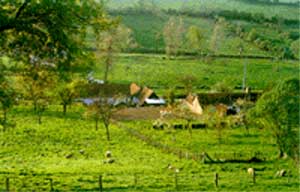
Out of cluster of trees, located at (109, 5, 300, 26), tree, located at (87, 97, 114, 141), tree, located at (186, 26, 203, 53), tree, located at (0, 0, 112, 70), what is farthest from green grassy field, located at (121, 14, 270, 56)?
tree, located at (0, 0, 112, 70)

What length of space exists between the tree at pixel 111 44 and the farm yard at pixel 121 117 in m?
0.49

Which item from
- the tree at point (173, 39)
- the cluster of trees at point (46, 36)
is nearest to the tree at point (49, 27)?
the cluster of trees at point (46, 36)

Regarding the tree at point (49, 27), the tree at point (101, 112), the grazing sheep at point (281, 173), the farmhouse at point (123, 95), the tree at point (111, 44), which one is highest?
the tree at point (111, 44)

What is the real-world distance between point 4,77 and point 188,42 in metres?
111

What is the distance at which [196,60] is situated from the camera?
366 feet

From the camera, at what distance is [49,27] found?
17547mm

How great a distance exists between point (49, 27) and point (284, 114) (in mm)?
25654

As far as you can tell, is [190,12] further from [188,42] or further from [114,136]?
[114,136]

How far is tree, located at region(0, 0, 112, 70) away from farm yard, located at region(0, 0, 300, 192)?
3 centimetres

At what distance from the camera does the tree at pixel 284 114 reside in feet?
127

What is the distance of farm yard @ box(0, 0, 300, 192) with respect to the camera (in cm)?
1802

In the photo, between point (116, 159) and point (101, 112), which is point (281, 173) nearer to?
point (116, 159)

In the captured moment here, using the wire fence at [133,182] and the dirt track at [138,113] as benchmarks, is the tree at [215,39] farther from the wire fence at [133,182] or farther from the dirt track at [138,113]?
the wire fence at [133,182]

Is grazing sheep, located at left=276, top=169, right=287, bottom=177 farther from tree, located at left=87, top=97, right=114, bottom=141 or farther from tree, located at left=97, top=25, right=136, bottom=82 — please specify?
tree, located at left=97, top=25, right=136, bottom=82
